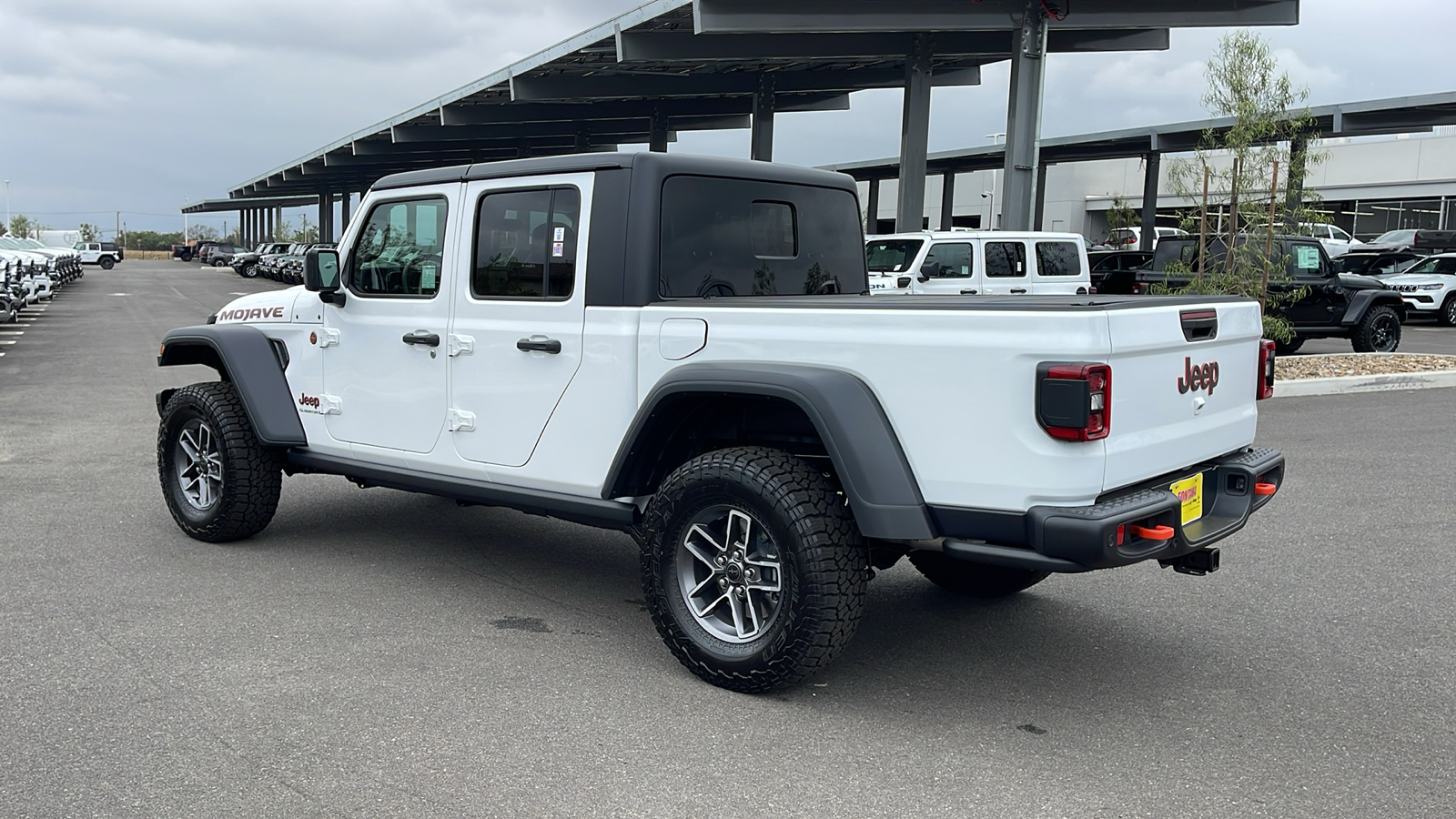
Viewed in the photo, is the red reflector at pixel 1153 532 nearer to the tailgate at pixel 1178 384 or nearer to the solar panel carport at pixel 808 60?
the tailgate at pixel 1178 384

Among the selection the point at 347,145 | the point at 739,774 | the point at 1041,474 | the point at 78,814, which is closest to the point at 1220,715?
the point at 1041,474

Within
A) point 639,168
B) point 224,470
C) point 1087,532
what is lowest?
point 224,470

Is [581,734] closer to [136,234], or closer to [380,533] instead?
[380,533]

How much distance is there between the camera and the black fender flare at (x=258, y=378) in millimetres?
6066

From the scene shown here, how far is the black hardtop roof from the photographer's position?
4.81m

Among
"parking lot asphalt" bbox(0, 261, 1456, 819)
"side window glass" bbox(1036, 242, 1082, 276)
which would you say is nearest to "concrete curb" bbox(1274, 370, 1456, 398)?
"side window glass" bbox(1036, 242, 1082, 276)

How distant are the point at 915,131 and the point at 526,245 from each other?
18.3 meters

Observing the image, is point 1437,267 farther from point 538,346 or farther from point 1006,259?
point 538,346

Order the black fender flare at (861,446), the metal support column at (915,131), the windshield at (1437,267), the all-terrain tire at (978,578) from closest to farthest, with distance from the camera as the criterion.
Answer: the black fender flare at (861,446), the all-terrain tire at (978,578), the metal support column at (915,131), the windshield at (1437,267)

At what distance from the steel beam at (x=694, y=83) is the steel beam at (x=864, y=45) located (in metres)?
3.23

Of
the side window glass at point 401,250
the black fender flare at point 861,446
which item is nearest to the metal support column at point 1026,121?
the side window glass at point 401,250

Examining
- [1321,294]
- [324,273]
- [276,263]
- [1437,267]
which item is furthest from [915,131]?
[276,263]

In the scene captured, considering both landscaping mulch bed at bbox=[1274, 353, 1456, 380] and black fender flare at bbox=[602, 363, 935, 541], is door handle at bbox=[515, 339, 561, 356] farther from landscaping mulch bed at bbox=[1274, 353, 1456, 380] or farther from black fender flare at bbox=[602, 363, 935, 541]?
landscaping mulch bed at bbox=[1274, 353, 1456, 380]

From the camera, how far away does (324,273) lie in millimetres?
5867
